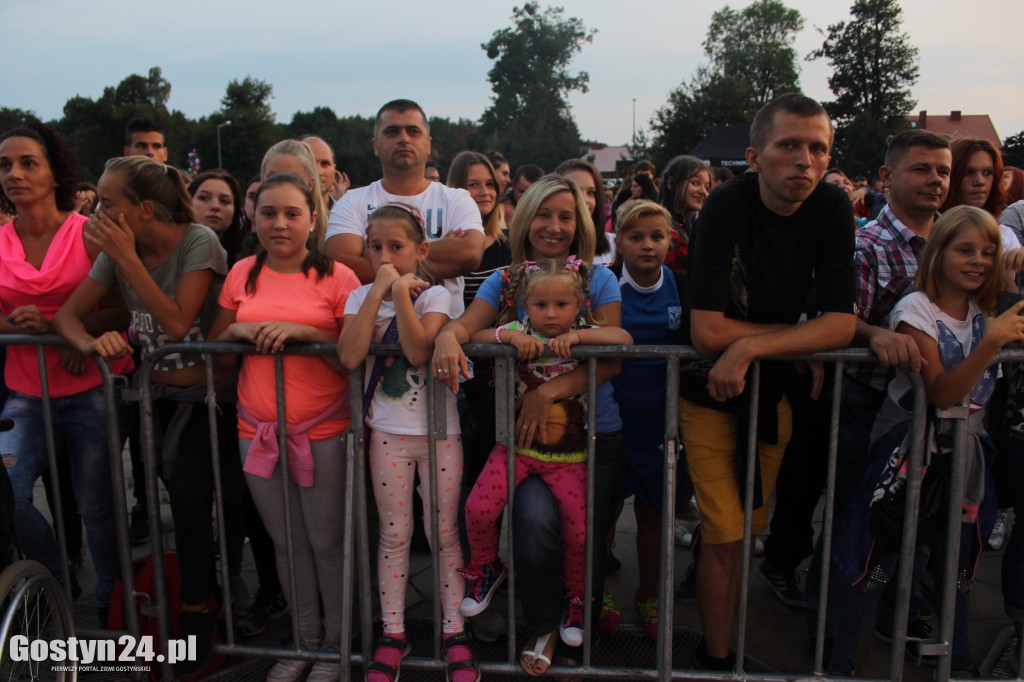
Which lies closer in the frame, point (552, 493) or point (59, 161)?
point (552, 493)

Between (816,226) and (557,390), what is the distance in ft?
3.83

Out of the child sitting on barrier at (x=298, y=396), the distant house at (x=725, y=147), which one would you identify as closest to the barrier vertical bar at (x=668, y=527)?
the child sitting on barrier at (x=298, y=396)

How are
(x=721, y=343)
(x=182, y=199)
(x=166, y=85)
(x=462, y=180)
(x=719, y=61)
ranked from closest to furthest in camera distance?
(x=721, y=343), (x=182, y=199), (x=462, y=180), (x=719, y=61), (x=166, y=85)

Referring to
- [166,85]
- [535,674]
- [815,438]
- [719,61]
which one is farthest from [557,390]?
[166,85]

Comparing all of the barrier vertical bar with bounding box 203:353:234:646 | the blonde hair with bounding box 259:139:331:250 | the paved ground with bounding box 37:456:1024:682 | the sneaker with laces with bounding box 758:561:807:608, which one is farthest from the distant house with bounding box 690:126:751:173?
the barrier vertical bar with bounding box 203:353:234:646

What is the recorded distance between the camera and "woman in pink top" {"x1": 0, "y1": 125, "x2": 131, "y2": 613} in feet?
10.3

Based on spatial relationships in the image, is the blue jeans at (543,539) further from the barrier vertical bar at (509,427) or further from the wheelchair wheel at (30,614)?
the wheelchair wheel at (30,614)

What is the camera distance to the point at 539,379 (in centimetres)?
281

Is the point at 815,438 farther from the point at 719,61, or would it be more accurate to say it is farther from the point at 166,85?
the point at 166,85

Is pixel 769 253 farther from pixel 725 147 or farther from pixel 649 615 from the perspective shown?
pixel 725 147

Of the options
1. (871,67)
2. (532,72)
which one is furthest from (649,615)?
(532,72)

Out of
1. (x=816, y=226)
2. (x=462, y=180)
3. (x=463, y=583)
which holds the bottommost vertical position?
(x=463, y=583)

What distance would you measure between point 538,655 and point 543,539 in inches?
18.6

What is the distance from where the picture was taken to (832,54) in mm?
50125
